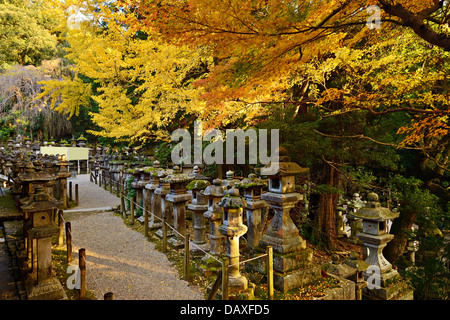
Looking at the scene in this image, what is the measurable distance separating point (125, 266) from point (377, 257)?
4.84 meters

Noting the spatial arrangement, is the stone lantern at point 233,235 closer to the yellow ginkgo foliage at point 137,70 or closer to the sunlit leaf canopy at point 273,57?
the sunlit leaf canopy at point 273,57

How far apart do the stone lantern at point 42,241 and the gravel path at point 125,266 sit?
2.34 ft

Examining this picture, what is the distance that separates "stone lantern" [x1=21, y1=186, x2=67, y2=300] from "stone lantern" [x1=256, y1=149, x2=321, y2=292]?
3.30 meters

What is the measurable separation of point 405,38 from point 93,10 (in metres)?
10.6

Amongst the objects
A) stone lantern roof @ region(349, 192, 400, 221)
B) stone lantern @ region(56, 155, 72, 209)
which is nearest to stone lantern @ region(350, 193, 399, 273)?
stone lantern roof @ region(349, 192, 400, 221)

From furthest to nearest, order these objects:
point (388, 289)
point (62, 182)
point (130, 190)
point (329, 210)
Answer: point (62, 182) → point (130, 190) → point (329, 210) → point (388, 289)

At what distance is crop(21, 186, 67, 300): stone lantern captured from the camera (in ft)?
12.8

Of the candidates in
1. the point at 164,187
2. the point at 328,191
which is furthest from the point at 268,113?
the point at 164,187

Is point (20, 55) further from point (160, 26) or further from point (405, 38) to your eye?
point (405, 38)

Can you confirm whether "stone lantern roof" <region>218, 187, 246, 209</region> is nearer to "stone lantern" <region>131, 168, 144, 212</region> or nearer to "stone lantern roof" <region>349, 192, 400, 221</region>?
"stone lantern roof" <region>349, 192, 400, 221</region>

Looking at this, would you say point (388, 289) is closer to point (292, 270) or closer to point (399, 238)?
point (292, 270)

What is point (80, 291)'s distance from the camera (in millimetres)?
4043

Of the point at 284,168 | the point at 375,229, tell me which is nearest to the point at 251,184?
the point at 284,168

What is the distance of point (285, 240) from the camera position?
13.5 ft
